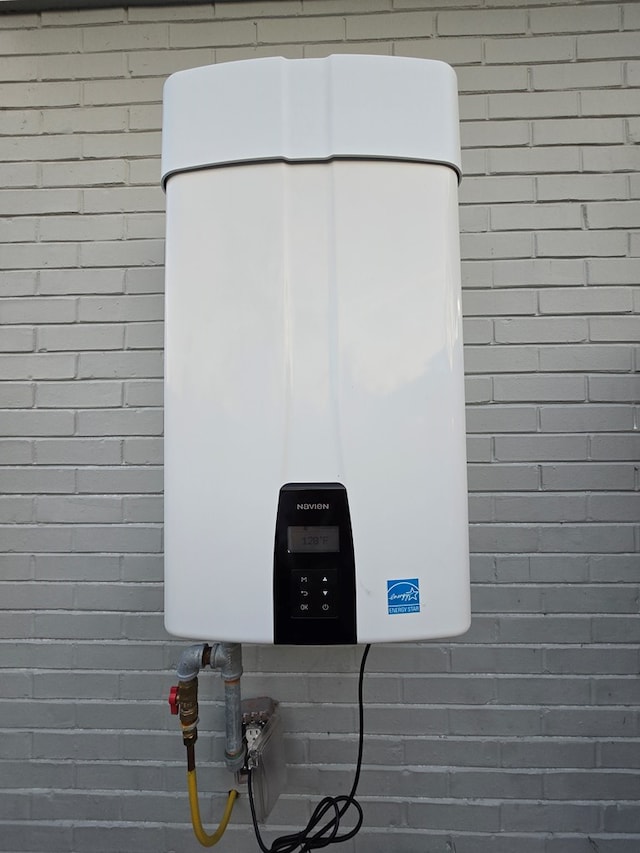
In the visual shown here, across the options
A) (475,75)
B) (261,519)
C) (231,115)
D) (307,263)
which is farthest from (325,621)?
(475,75)

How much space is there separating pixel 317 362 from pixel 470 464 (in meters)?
0.65

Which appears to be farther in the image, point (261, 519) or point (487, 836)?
point (487, 836)

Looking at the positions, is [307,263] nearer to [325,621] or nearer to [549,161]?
[325,621]

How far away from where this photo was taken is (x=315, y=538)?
2.79 ft

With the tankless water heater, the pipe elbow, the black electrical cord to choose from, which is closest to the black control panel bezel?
the tankless water heater

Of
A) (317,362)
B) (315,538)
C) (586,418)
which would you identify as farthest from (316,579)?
(586,418)

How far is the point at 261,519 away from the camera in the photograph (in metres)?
0.86

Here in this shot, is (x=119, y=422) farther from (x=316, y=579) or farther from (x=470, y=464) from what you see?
(x=470, y=464)

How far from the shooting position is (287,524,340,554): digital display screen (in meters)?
0.85

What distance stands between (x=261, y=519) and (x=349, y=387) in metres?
0.27

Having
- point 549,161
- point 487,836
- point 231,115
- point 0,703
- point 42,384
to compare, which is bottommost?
point 487,836

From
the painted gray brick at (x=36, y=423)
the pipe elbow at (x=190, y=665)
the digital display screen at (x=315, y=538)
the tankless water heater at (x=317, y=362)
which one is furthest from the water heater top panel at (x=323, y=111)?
the pipe elbow at (x=190, y=665)

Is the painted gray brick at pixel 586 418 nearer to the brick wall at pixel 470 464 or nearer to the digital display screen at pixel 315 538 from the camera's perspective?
the brick wall at pixel 470 464

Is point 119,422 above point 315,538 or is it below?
above
